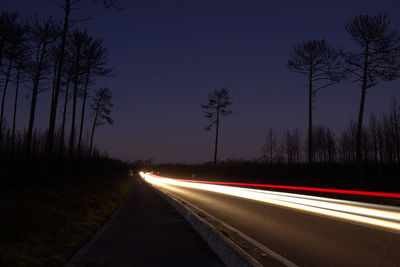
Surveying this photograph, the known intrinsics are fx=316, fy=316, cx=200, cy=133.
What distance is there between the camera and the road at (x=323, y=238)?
6.24 m

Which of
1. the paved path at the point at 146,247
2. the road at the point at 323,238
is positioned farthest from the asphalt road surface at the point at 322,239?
the paved path at the point at 146,247

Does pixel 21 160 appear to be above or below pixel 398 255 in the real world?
above

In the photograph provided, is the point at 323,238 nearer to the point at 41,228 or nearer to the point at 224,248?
the point at 224,248

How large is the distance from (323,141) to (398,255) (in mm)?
85382

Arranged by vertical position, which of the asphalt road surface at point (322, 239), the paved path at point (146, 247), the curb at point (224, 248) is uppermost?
the curb at point (224, 248)

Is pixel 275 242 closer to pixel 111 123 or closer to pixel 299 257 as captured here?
pixel 299 257

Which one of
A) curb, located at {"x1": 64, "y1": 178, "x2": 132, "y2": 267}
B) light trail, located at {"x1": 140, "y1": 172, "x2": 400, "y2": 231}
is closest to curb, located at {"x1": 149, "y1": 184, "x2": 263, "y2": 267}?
curb, located at {"x1": 64, "y1": 178, "x2": 132, "y2": 267}

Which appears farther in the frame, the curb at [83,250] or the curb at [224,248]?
the curb at [83,250]

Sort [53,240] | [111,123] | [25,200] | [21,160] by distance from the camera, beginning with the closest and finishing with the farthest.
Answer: [53,240] → [25,200] → [21,160] → [111,123]

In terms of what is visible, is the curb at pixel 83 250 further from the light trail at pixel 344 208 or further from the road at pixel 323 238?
the light trail at pixel 344 208

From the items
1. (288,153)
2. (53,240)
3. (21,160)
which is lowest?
(53,240)

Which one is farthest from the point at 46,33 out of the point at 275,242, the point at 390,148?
the point at 390,148

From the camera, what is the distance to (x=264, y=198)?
1981cm

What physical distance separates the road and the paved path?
5.58 ft
